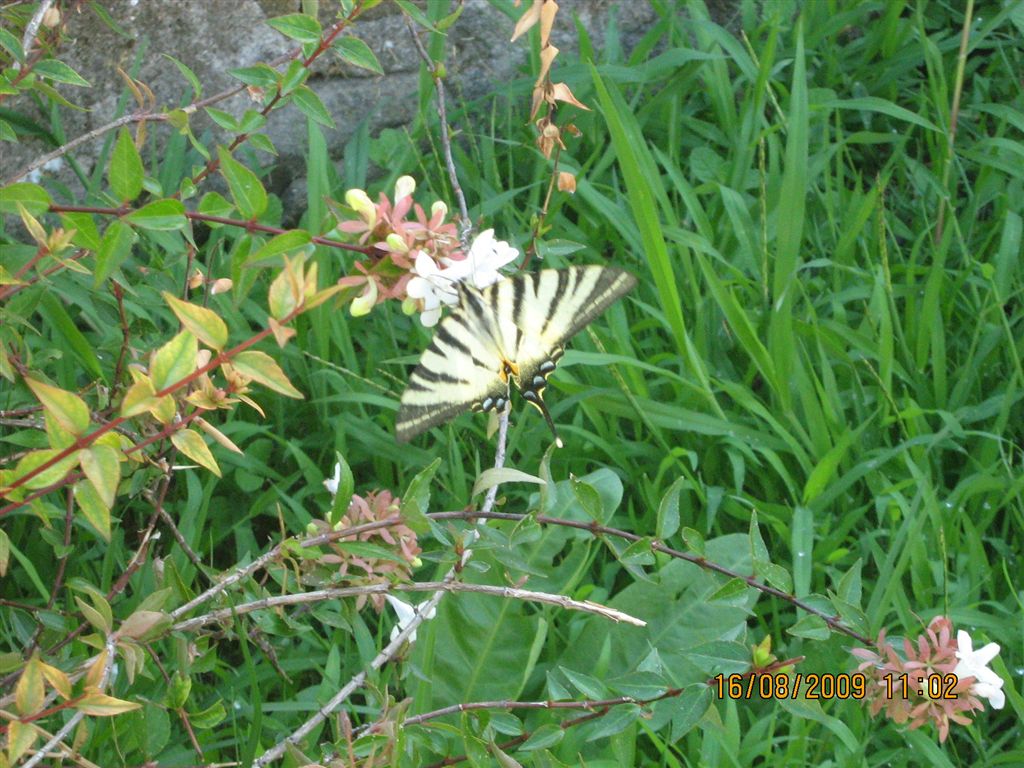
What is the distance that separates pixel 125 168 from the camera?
53.3 inches

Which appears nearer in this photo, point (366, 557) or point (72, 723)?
point (72, 723)

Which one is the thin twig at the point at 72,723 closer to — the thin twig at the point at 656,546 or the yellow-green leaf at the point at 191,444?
the yellow-green leaf at the point at 191,444

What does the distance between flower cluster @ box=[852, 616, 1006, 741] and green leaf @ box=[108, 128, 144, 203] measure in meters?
1.15

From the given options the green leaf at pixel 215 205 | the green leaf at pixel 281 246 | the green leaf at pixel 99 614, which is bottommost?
the green leaf at pixel 99 614

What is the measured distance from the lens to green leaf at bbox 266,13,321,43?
5.15 feet

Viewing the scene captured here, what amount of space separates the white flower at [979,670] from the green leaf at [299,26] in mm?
1237

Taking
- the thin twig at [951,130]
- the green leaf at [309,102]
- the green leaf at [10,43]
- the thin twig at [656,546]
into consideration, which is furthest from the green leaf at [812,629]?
the thin twig at [951,130]

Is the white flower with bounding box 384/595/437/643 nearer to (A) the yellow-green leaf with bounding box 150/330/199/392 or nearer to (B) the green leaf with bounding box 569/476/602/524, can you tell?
(B) the green leaf with bounding box 569/476/602/524

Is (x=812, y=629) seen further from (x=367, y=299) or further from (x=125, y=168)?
(x=125, y=168)

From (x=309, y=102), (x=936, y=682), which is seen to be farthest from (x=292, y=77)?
(x=936, y=682)

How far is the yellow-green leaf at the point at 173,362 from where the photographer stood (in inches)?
43.7

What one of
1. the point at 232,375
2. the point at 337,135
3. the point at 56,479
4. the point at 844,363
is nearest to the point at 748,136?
the point at 844,363

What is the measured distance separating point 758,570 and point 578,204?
1.64 m

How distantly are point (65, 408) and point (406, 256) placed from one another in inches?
17.4
